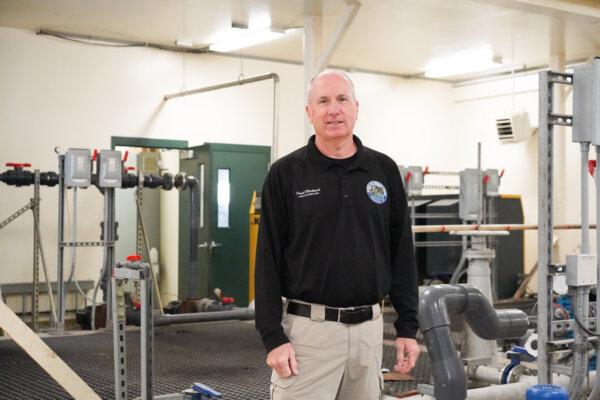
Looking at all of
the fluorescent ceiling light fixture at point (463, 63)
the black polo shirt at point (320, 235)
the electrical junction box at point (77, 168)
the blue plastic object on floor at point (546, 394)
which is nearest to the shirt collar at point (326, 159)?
the black polo shirt at point (320, 235)

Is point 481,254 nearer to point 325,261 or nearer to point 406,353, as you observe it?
point 406,353

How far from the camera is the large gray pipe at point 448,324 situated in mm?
3516

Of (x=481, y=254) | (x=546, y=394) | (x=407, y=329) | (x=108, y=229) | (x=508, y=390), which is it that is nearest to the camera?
(x=407, y=329)

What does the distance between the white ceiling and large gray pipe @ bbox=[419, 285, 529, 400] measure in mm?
4318

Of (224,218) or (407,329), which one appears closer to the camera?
(407,329)

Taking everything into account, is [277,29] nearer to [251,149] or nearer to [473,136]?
[251,149]

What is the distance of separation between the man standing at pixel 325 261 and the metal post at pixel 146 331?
156cm

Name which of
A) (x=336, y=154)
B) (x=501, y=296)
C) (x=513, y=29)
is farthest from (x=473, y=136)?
(x=336, y=154)

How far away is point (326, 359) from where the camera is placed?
2.53m

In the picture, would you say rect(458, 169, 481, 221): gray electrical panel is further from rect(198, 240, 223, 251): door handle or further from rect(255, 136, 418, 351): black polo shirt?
rect(255, 136, 418, 351): black polo shirt

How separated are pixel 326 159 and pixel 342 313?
494 millimetres

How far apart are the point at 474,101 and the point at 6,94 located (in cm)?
719

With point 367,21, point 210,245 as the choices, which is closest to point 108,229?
point 210,245

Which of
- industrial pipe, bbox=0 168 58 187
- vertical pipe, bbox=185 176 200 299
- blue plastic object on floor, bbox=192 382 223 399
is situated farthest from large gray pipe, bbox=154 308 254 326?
industrial pipe, bbox=0 168 58 187
